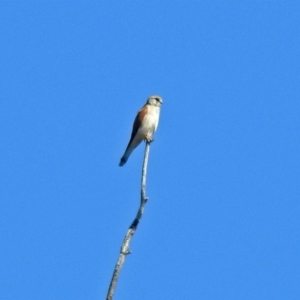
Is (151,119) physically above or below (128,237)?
above

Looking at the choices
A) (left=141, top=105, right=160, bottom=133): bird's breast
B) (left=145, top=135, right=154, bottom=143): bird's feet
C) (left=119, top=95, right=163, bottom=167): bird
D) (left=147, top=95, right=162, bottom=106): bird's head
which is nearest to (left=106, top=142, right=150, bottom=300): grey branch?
(left=145, top=135, right=154, bottom=143): bird's feet

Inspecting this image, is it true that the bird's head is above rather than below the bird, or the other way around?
above

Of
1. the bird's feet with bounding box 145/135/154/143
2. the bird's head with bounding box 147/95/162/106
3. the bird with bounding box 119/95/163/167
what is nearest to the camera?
the bird's feet with bounding box 145/135/154/143

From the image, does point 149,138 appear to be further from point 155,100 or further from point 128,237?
point 128,237

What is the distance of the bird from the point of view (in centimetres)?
1505

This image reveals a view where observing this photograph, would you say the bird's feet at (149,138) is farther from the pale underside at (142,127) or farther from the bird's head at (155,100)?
the bird's head at (155,100)

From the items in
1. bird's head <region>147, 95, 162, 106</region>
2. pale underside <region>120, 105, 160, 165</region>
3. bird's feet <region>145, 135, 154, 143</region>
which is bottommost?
bird's feet <region>145, 135, 154, 143</region>

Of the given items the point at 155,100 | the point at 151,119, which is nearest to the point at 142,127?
the point at 151,119

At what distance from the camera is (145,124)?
15.3 metres

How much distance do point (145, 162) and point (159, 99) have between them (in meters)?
5.51

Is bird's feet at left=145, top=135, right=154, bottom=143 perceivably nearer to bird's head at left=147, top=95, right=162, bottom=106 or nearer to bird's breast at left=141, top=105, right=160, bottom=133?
bird's breast at left=141, top=105, right=160, bottom=133

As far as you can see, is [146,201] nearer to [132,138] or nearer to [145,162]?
[145,162]

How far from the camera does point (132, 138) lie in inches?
599

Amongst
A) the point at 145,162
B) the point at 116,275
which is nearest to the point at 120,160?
the point at 145,162
